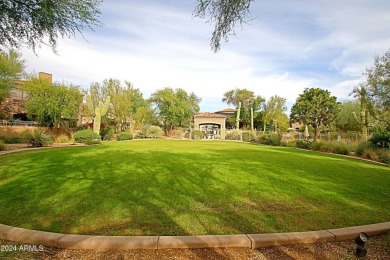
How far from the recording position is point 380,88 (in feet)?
49.8

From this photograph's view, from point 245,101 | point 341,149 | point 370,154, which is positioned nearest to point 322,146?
point 341,149

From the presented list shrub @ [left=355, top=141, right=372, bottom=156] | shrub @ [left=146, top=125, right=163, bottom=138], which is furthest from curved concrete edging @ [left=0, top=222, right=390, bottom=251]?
shrub @ [left=146, top=125, right=163, bottom=138]

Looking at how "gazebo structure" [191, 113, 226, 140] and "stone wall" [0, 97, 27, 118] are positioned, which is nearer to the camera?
"stone wall" [0, 97, 27, 118]

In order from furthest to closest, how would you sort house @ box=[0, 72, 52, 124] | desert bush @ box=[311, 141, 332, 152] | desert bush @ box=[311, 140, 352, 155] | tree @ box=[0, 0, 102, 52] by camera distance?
1. house @ box=[0, 72, 52, 124]
2. desert bush @ box=[311, 141, 332, 152]
3. desert bush @ box=[311, 140, 352, 155]
4. tree @ box=[0, 0, 102, 52]

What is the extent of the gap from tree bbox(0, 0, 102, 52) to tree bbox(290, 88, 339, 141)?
29.3 metres

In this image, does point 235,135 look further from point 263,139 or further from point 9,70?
point 9,70

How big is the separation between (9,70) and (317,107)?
3732cm

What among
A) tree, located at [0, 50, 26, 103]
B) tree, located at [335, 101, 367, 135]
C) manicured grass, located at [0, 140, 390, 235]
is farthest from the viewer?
tree, located at [335, 101, 367, 135]

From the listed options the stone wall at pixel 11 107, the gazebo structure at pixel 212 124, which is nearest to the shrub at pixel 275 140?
the gazebo structure at pixel 212 124

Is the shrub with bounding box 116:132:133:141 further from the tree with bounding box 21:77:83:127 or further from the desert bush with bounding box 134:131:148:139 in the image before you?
the tree with bounding box 21:77:83:127

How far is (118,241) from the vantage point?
2.40m

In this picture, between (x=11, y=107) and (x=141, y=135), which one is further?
(x=141, y=135)

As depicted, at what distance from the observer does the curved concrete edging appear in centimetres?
239

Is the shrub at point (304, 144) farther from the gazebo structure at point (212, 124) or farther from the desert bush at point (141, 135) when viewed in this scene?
the desert bush at point (141, 135)
